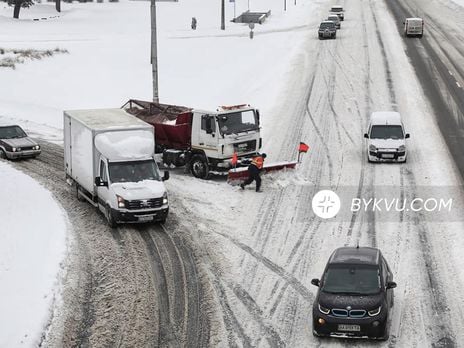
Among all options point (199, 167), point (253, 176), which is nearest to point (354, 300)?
point (253, 176)

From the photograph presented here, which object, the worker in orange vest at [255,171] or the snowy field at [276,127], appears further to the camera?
the worker in orange vest at [255,171]

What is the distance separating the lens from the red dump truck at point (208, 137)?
2956 centimetres

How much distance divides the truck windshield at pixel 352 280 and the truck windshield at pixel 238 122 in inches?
505

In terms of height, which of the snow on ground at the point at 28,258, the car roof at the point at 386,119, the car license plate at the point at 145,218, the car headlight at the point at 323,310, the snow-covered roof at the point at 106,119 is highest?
the snow-covered roof at the point at 106,119

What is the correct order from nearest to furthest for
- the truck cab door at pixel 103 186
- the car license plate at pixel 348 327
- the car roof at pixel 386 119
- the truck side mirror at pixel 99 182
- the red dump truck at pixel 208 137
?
the car license plate at pixel 348 327 → the truck side mirror at pixel 99 182 → the truck cab door at pixel 103 186 → the red dump truck at pixel 208 137 → the car roof at pixel 386 119

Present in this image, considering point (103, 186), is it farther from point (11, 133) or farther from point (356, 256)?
point (11, 133)

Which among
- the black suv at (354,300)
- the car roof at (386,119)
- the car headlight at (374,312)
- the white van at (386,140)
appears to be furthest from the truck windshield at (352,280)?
the car roof at (386,119)

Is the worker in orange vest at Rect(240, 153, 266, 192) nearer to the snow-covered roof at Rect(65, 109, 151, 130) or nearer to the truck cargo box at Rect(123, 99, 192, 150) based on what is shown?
the truck cargo box at Rect(123, 99, 192, 150)

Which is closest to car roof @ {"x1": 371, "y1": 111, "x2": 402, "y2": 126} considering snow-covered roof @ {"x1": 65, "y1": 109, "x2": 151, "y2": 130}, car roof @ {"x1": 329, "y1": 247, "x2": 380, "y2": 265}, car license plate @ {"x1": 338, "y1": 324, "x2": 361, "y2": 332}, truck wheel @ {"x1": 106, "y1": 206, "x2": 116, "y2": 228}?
snow-covered roof @ {"x1": 65, "y1": 109, "x2": 151, "y2": 130}

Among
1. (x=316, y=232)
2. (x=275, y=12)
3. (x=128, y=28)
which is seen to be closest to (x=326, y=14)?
(x=275, y=12)

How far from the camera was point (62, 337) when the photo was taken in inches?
675

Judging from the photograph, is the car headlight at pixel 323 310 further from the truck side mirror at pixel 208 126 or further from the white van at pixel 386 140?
the white van at pixel 386 140

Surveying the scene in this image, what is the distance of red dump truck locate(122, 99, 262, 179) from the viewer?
29562mm

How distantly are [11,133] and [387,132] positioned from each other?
55.1 ft
